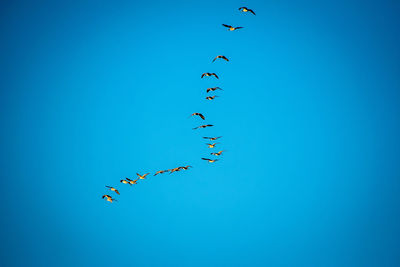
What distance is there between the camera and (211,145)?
99.6ft

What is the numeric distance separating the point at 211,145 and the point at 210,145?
10 cm

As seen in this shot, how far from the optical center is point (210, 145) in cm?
3031
